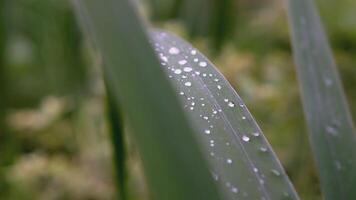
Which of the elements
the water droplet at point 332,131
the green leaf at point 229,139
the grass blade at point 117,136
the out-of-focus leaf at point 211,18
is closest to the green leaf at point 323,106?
the water droplet at point 332,131

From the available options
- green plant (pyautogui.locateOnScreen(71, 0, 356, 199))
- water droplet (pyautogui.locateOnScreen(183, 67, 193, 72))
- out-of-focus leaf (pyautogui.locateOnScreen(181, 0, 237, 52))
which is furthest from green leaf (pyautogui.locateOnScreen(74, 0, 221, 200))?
out-of-focus leaf (pyautogui.locateOnScreen(181, 0, 237, 52))

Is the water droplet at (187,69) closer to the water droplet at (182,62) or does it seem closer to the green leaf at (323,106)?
the water droplet at (182,62)

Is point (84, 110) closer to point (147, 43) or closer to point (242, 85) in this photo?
point (242, 85)

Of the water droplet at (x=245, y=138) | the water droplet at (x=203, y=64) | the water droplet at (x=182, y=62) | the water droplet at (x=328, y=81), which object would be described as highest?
the water droplet at (x=182, y=62)

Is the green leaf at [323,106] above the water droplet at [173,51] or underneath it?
underneath

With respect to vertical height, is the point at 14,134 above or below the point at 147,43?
above

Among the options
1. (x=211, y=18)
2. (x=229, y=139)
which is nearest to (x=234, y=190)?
(x=229, y=139)

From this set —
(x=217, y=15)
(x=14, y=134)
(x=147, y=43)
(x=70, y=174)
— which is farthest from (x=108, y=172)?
(x=147, y=43)

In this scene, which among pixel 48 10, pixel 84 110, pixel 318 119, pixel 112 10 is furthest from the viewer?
pixel 48 10
